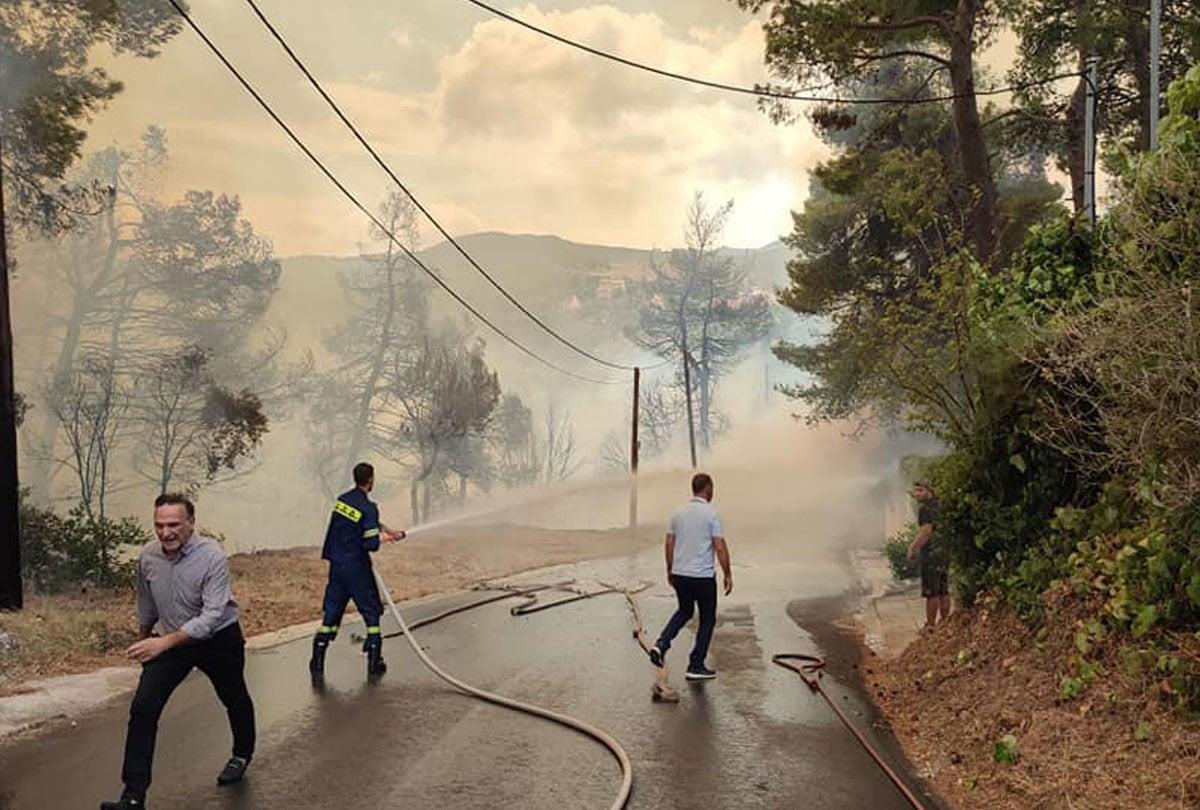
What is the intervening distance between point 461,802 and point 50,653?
659 centimetres

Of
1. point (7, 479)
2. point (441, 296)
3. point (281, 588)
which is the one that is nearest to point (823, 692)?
point (7, 479)

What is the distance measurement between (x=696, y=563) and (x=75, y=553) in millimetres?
11147

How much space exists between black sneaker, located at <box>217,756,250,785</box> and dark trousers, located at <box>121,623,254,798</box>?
41 mm

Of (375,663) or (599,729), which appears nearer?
(599,729)

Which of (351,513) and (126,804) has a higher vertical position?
(351,513)

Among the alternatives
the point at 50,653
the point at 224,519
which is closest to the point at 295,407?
the point at 224,519

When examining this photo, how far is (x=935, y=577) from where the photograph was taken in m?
11.5

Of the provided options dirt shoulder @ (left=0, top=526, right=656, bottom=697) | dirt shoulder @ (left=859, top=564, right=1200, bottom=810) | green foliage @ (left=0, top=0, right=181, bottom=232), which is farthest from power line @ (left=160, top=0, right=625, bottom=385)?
dirt shoulder @ (left=859, top=564, right=1200, bottom=810)

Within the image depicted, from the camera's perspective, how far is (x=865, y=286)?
26719mm

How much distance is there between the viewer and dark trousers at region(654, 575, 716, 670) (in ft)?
30.4

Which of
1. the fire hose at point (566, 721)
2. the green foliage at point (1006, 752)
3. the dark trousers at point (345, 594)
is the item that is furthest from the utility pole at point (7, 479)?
the green foliage at point (1006, 752)

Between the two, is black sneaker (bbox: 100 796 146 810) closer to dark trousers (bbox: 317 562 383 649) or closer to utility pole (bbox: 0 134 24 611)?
dark trousers (bbox: 317 562 383 649)

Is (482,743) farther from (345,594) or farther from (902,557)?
(902,557)

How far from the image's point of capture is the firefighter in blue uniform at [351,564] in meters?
9.38
